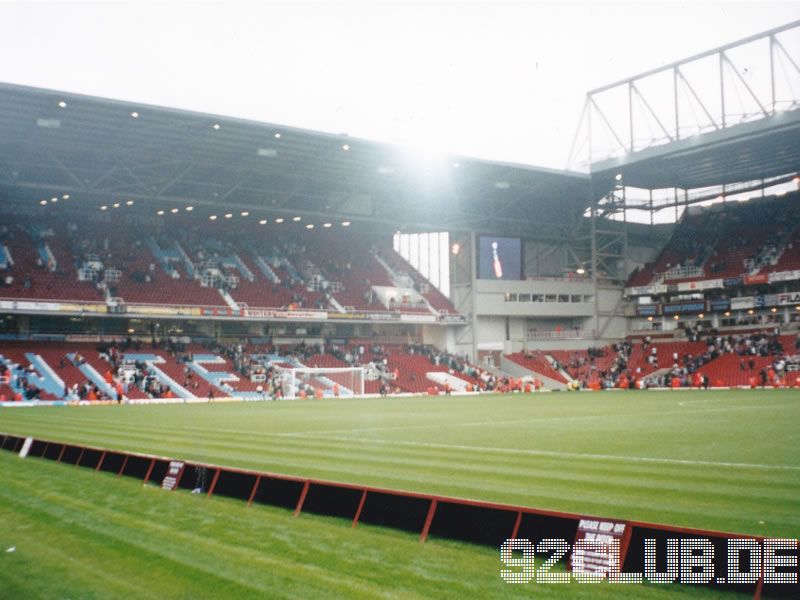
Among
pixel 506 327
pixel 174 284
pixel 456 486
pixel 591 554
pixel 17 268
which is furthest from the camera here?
pixel 506 327

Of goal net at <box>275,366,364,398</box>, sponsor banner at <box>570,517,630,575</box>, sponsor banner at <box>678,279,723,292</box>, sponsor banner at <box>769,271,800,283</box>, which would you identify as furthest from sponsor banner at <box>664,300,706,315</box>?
sponsor banner at <box>570,517,630,575</box>

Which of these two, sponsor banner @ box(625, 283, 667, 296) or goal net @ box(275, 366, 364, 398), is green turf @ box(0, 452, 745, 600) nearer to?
goal net @ box(275, 366, 364, 398)

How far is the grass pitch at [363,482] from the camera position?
697cm

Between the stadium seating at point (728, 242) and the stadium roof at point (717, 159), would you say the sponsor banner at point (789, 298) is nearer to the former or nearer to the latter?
the stadium seating at point (728, 242)

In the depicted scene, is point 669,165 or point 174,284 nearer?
point 174,284

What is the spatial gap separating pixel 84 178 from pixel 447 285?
101ft

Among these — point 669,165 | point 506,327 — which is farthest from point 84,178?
point 669,165

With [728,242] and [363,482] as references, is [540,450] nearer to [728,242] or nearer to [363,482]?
[363,482]

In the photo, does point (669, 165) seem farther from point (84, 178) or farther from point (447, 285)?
point (84, 178)

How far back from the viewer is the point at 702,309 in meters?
63.2

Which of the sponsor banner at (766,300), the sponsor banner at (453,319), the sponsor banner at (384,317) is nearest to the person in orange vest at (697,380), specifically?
the sponsor banner at (766,300)

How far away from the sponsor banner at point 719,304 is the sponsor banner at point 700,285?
1.12 metres

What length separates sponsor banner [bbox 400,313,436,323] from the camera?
62.1 meters

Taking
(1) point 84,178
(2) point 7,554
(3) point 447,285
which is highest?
(1) point 84,178
